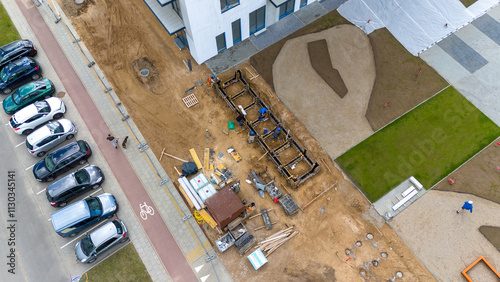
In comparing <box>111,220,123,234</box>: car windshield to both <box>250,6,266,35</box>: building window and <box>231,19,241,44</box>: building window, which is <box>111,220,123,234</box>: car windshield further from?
<box>250,6,266,35</box>: building window

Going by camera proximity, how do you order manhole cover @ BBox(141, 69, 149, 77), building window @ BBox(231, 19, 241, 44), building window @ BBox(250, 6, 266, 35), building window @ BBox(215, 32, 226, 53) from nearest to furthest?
building window @ BBox(231, 19, 241, 44), building window @ BBox(215, 32, 226, 53), manhole cover @ BBox(141, 69, 149, 77), building window @ BBox(250, 6, 266, 35)

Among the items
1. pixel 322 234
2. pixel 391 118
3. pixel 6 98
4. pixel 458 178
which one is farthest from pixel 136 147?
pixel 458 178

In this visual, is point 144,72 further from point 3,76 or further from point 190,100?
point 3,76

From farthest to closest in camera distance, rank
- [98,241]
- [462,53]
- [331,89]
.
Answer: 1. [462,53]
2. [331,89]
3. [98,241]

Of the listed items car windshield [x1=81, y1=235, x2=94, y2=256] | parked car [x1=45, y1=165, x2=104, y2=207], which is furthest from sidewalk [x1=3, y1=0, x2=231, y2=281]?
car windshield [x1=81, y1=235, x2=94, y2=256]

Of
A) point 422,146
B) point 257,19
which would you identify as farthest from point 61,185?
point 422,146

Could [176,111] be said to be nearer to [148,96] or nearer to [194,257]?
[148,96]
